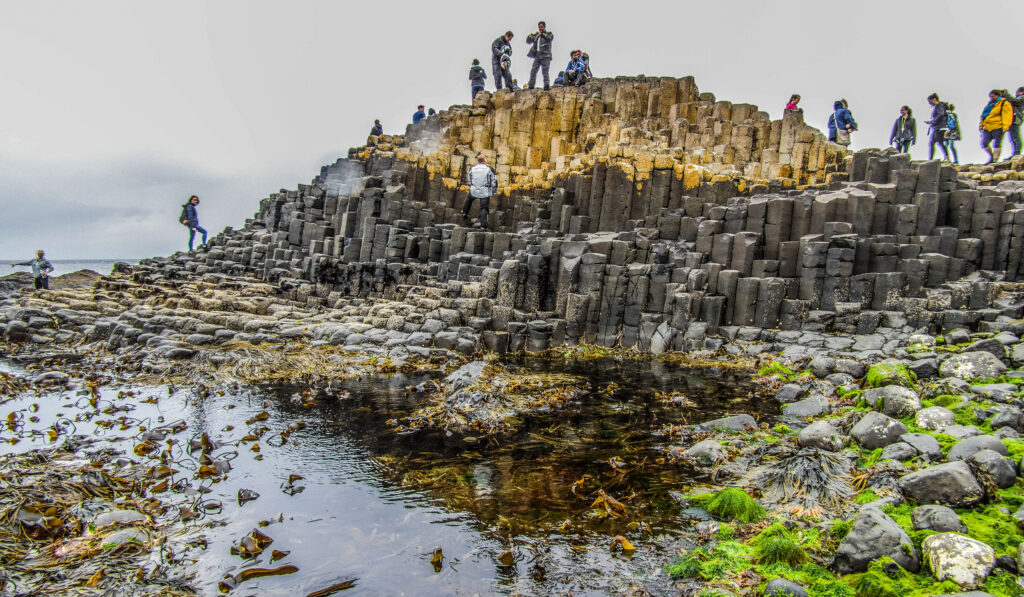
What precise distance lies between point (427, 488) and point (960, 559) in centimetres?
456

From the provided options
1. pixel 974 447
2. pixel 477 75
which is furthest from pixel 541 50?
pixel 974 447

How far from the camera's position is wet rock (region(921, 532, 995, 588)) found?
3.80m

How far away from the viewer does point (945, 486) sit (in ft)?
15.9

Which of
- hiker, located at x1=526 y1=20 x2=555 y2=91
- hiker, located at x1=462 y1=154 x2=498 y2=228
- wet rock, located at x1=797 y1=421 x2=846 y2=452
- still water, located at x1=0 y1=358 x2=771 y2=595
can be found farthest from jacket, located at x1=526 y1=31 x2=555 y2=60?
wet rock, located at x1=797 y1=421 x2=846 y2=452

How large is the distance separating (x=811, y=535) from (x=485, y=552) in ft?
8.92

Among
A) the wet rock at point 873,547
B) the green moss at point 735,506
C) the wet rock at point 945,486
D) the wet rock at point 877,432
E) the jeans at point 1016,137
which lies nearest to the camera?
the wet rock at point 873,547

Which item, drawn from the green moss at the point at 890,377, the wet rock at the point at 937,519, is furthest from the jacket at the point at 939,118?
the wet rock at the point at 937,519

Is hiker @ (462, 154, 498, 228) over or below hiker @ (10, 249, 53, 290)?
over

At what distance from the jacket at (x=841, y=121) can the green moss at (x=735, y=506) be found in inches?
676

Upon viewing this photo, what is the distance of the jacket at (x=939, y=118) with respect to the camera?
17062 millimetres

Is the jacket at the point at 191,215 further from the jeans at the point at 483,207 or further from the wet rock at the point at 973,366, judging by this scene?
the wet rock at the point at 973,366

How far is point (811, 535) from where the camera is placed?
15.3 ft

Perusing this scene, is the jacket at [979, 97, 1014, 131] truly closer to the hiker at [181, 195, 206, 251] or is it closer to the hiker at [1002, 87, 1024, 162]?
the hiker at [1002, 87, 1024, 162]

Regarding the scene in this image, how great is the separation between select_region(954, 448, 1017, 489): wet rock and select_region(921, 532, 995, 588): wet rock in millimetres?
1291
